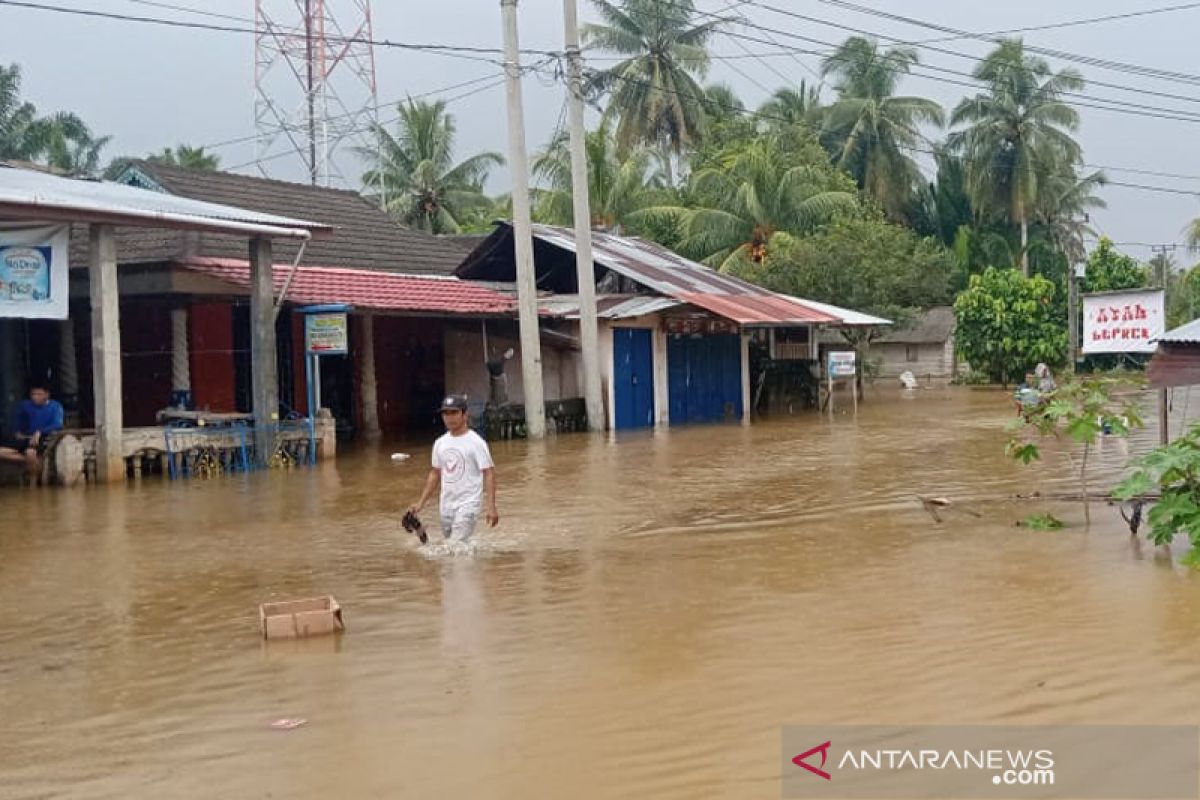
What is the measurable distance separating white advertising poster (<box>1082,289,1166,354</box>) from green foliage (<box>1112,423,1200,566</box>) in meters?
4.92

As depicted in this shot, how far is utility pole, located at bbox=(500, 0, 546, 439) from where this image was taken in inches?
904

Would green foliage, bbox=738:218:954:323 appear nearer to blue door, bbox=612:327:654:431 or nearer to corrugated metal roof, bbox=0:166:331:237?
blue door, bbox=612:327:654:431

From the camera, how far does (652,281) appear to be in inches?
1079

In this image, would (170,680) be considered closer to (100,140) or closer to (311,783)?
(311,783)

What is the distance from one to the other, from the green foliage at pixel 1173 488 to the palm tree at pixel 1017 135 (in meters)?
46.6

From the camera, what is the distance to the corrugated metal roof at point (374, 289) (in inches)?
800

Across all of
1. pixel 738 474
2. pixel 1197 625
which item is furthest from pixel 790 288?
pixel 1197 625

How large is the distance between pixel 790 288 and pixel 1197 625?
107ft

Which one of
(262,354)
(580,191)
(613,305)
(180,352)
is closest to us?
(262,354)

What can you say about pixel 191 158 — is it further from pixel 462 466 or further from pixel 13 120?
pixel 462 466

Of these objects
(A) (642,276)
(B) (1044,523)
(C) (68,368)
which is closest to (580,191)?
(A) (642,276)

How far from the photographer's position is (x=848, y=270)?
3922 centimetres

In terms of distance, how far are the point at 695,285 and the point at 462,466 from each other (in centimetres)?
2041

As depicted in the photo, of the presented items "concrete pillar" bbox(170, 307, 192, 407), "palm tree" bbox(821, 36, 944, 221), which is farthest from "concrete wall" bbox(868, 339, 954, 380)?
"concrete pillar" bbox(170, 307, 192, 407)
